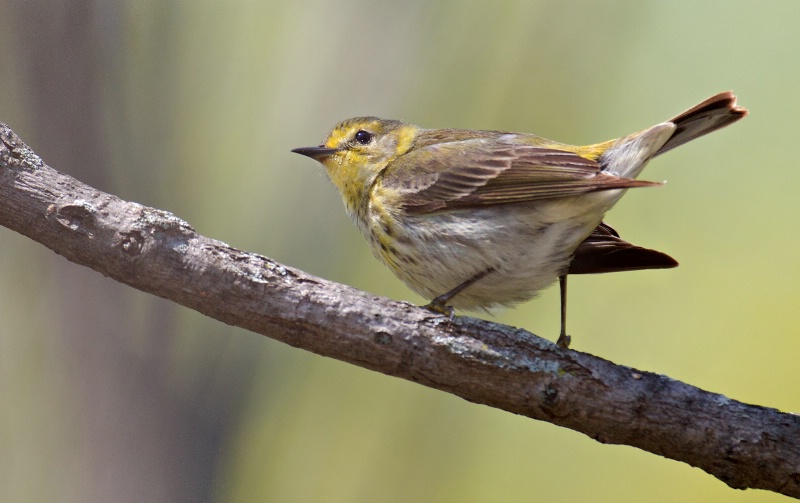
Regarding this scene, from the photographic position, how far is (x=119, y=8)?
3.10 metres

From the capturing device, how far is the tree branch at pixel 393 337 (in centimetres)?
166

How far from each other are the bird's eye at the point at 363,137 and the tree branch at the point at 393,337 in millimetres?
1086

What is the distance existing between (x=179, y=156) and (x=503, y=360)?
2.06m

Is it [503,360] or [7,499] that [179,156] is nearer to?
[7,499]

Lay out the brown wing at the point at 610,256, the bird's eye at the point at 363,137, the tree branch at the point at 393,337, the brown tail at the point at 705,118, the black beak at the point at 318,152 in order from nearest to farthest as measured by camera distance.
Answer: the tree branch at the point at 393,337
the brown tail at the point at 705,118
the brown wing at the point at 610,256
the black beak at the point at 318,152
the bird's eye at the point at 363,137

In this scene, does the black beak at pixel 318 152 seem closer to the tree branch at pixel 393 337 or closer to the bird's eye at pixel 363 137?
the bird's eye at pixel 363 137

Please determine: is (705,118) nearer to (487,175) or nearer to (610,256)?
(610,256)

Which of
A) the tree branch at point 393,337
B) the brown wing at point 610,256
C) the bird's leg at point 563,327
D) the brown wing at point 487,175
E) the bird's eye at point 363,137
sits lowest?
the tree branch at point 393,337

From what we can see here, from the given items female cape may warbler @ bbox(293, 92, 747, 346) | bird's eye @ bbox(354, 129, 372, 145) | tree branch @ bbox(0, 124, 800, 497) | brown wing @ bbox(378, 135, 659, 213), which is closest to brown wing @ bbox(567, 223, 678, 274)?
female cape may warbler @ bbox(293, 92, 747, 346)

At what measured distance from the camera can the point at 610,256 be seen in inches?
93.1

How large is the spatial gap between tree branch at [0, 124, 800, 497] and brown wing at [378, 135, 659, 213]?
53cm

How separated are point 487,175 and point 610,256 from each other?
498 mm

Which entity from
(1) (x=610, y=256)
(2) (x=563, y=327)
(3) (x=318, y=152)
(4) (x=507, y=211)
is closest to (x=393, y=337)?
(4) (x=507, y=211)

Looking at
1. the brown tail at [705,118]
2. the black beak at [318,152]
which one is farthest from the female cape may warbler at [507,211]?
the black beak at [318,152]
